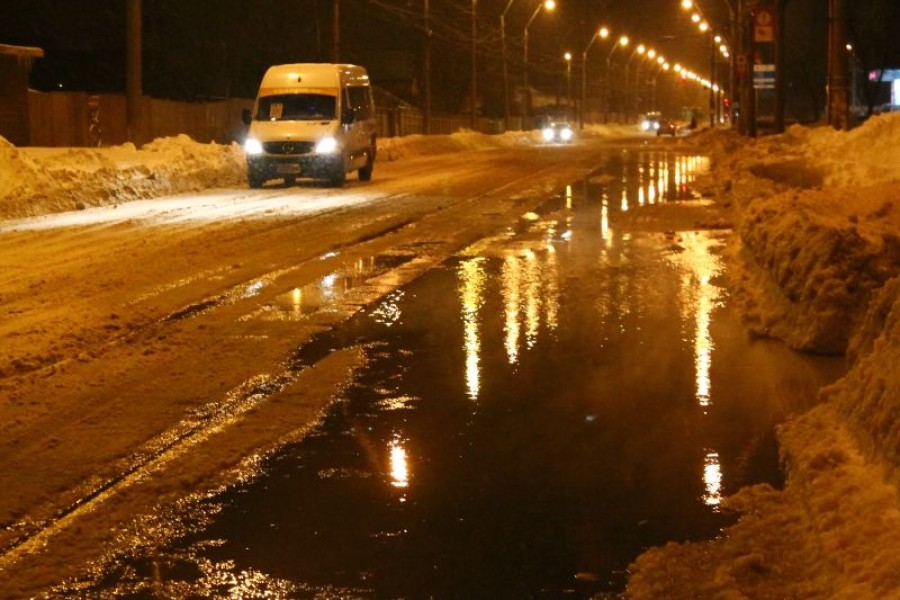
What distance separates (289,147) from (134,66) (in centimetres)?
502

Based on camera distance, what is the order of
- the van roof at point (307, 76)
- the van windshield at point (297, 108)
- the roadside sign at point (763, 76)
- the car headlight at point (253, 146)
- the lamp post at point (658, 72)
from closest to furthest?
1. the car headlight at point (253, 146)
2. the van windshield at point (297, 108)
3. the van roof at point (307, 76)
4. the roadside sign at point (763, 76)
5. the lamp post at point (658, 72)

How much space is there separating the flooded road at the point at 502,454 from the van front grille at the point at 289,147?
1694 cm

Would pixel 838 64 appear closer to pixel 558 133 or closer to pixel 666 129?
pixel 558 133

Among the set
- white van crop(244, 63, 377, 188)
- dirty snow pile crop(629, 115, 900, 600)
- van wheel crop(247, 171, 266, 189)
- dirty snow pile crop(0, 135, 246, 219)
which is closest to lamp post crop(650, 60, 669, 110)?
white van crop(244, 63, 377, 188)

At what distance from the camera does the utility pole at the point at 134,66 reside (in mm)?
32281

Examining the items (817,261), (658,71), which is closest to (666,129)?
(817,261)

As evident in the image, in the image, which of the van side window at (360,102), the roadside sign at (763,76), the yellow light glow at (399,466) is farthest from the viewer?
the roadside sign at (763,76)

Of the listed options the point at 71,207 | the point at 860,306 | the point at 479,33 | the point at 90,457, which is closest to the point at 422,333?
the point at 860,306

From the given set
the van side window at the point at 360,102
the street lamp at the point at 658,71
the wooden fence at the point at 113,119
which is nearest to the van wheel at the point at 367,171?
the van side window at the point at 360,102

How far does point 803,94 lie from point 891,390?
10515 cm

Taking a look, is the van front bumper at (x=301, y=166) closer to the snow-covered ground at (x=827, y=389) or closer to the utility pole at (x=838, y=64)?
the snow-covered ground at (x=827, y=389)

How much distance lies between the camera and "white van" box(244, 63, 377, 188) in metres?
30.4

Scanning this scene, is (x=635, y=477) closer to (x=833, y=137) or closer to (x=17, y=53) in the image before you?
(x=833, y=137)

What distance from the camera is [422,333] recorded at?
11.5 meters
